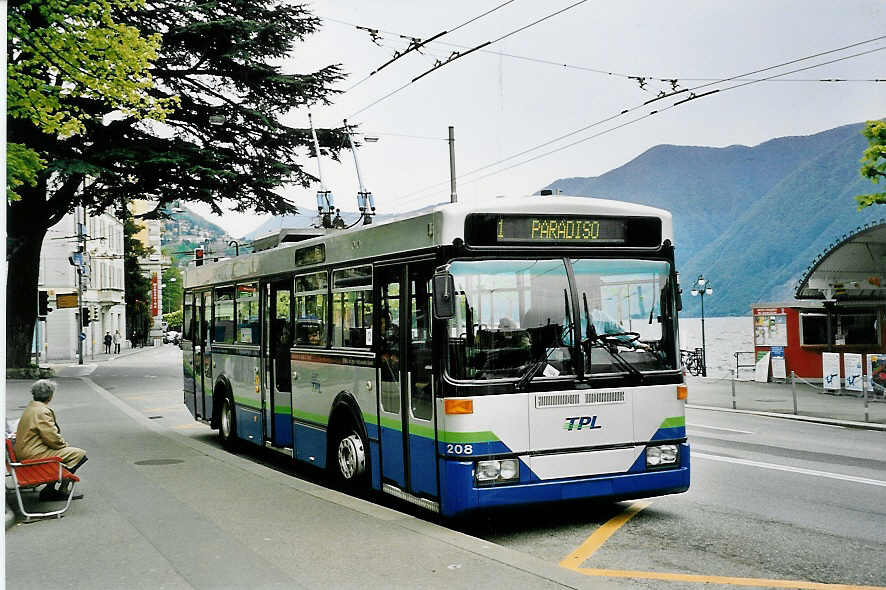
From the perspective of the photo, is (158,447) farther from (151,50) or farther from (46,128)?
(151,50)

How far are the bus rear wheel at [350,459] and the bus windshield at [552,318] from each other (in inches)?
92.2

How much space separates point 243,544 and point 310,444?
365 cm

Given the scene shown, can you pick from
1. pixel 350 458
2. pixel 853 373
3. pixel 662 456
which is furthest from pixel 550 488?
pixel 853 373

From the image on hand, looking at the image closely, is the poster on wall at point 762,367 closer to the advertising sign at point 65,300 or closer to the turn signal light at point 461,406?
the turn signal light at point 461,406

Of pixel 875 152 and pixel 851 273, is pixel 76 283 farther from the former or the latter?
pixel 875 152

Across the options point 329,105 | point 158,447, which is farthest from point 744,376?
point 158,447

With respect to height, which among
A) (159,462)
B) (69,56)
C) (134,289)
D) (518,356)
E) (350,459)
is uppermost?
(134,289)

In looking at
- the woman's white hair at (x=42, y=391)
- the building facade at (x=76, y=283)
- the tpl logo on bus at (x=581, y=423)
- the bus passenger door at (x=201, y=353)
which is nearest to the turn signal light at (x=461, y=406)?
the tpl logo on bus at (x=581, y=423)

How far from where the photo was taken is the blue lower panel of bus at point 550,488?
24.8 feet

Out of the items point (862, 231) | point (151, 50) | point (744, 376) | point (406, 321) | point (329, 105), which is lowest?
point (744, 376)

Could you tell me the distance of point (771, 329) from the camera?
2889 centimetres

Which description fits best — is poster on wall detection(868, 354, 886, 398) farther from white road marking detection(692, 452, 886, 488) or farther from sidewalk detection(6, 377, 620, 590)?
sidewalk detection(6, 377, 620, 590)

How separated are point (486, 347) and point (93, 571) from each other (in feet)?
11.2

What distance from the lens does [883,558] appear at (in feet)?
23.1
